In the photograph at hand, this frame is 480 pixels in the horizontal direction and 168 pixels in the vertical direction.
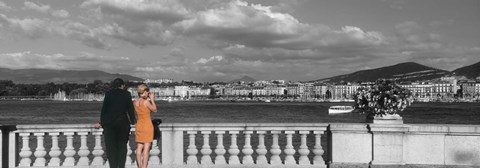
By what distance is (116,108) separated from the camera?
29.1 feet

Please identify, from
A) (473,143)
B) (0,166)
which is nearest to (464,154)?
(473,143)

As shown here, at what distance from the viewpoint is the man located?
8.88 m

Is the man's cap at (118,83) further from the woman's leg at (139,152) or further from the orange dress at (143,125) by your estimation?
the woman's leg at (139,152)

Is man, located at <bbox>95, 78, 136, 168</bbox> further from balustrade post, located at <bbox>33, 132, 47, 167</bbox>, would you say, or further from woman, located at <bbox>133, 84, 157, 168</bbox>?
balustrade post, located at <bbox>33, 132, 47, 167</bbox>

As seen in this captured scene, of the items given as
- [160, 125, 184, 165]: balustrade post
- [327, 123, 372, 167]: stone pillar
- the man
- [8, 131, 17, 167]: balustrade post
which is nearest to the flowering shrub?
[327, 123, 372, 167]: stone pillar

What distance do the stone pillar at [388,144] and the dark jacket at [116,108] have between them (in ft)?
14.6

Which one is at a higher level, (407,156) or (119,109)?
(119,109)

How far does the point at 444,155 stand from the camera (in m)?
10.0

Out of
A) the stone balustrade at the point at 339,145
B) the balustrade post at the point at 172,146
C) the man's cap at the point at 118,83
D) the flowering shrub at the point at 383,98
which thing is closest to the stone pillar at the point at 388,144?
the stone balustrade at the point at 339,145

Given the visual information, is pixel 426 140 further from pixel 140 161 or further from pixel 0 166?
pixel 0 166

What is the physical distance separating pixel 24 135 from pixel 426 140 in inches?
295

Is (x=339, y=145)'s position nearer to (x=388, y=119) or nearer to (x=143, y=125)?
(x=388, y=119)

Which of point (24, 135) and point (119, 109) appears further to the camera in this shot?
point (24, 135)

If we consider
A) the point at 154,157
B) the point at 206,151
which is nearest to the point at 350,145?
the point at 206,151
